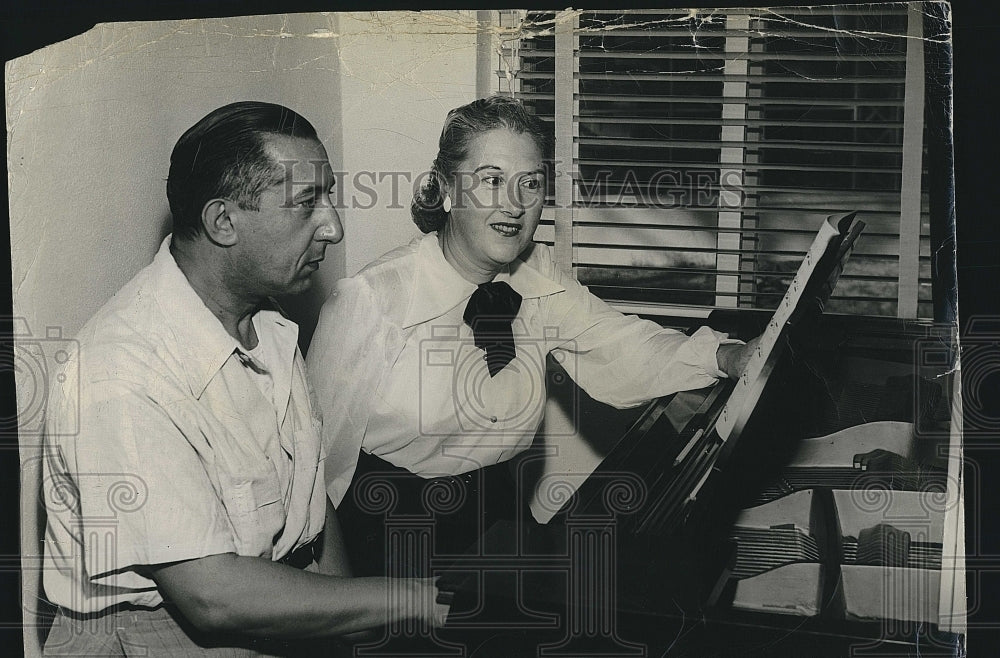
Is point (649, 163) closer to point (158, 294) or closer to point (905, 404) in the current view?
point (905, 404)

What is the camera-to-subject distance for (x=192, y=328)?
55.9 inches

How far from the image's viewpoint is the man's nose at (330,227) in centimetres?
145

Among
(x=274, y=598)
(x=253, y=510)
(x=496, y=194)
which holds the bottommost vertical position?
(x=274, y=598)

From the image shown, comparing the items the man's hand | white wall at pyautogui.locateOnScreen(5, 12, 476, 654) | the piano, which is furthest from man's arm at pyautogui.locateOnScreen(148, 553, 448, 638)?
the man's hand

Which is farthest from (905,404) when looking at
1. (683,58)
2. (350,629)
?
(350,629)

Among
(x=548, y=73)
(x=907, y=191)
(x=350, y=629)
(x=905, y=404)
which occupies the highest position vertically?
(x=548, y=73)

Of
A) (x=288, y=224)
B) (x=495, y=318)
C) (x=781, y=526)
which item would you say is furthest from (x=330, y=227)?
(x=781, y=526)

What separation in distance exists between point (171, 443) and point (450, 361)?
0.42 metres

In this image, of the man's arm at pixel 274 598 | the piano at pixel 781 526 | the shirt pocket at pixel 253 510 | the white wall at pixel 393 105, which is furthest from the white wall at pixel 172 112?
the piano at pixel 781 526

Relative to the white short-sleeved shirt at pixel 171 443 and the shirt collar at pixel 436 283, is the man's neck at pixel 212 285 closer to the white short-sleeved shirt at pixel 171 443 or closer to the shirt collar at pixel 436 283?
the white short-sleeved shirt at pixel 171 443

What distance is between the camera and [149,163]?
148 centimetres

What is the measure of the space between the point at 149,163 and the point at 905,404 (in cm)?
120

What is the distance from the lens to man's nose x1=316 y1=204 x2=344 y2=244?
1.45 m

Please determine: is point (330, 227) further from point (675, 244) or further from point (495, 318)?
point (675, 244)
